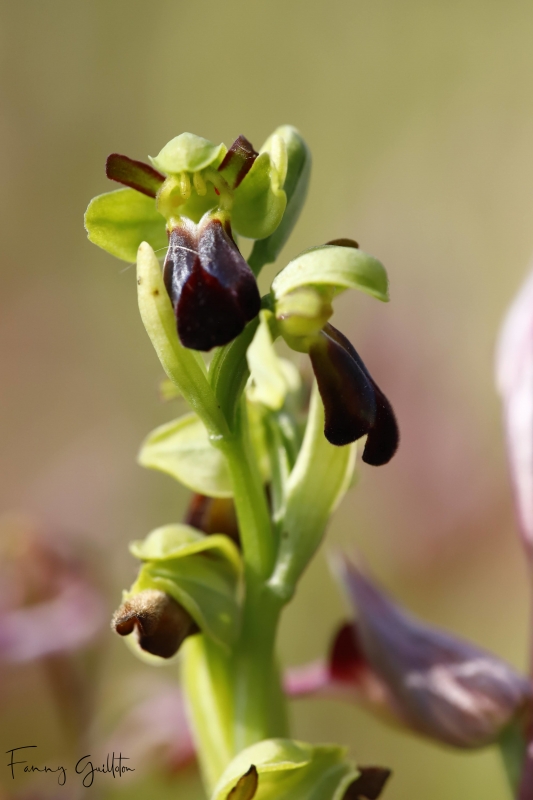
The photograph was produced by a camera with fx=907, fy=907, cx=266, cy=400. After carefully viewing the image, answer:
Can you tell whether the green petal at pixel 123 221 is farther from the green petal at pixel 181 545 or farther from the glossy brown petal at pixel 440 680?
the glossy brown petal at pixel 440 680

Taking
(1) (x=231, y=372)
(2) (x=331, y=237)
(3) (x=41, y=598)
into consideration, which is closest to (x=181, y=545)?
(1) (x=231, y=372)

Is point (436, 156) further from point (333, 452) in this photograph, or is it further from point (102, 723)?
point (333, 452)

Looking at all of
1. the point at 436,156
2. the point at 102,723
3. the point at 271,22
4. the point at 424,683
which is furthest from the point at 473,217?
the point at 424,683

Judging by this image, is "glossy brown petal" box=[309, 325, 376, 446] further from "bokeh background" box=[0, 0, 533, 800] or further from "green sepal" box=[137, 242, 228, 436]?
"bokeh background" box=[0, 0, 533, 800]

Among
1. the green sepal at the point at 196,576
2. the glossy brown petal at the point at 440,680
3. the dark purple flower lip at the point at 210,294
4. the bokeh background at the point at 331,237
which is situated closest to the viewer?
the dark purple flower lip at the point at 210,294

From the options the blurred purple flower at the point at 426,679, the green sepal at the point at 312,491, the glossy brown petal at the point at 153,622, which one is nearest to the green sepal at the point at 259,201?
the green sepal at the point at 312,491

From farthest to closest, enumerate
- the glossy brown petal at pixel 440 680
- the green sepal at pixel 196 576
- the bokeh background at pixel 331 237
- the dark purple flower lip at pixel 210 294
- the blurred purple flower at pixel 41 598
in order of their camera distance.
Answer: the bokeh background at pixel 331 237, the blurred purple flower at pixel 41 598, the glossy brown petal at pixel 440 680, the green sepal at pixel 196 576, the dark purple flower lip at pixel 210 294

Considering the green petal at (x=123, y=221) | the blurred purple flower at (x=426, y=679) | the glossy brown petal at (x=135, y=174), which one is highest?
the glossy brown petal at (x=135, y=174)

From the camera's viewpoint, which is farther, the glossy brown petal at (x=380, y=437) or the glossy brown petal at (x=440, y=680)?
the glossy brown petal at (x=440, y=680)

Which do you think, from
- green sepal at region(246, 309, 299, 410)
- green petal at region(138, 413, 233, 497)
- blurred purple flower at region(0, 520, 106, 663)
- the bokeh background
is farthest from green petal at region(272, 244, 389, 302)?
the bokeh background
